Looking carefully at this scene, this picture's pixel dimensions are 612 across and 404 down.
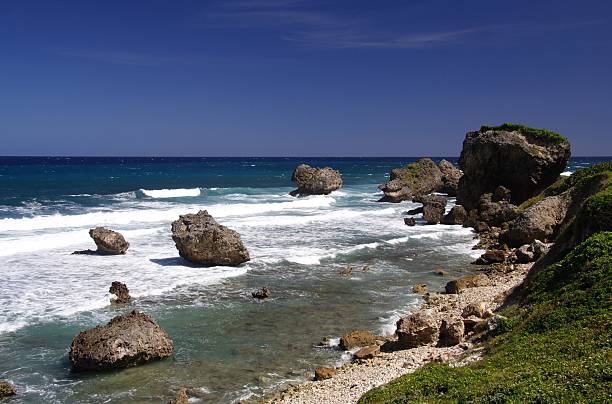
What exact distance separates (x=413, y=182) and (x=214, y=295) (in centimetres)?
4311

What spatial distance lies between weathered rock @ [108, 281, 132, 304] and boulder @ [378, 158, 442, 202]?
4057 cm

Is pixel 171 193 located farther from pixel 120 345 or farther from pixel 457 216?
pixel 120 345

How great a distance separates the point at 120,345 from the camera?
13.7m

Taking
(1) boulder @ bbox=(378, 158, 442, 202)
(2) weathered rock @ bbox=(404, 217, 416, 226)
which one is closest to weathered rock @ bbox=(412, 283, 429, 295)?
(2) weathered rock @ bbox=(404, 217, 416, 226)

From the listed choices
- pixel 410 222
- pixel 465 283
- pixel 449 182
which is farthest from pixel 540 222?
pixel 449 182

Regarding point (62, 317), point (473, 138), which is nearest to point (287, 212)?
point (473, 138)

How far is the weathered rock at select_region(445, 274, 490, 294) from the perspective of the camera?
2022cm

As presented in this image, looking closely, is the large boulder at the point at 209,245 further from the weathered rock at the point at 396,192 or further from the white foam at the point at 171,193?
the white foam at the point at 171,193

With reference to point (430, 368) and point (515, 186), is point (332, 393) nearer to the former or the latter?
point (430, 368)

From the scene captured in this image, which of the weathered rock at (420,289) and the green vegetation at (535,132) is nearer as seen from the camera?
the weathered rock at (420,289)

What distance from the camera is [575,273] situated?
43.2ft

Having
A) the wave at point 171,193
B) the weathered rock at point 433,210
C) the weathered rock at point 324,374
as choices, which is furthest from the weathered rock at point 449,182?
the weathered rock at point 324,374

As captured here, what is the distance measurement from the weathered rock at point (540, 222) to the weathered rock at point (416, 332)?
578 inches

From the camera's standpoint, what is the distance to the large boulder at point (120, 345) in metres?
13.5
